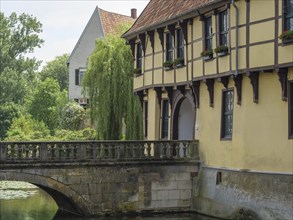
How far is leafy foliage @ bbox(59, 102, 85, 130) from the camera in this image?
4544 cm

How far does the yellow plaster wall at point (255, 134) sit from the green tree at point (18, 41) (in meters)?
41.3

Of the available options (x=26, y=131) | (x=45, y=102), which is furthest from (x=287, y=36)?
(x=45, y=102)

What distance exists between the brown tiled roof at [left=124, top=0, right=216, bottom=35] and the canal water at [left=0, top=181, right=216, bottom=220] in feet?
25.3

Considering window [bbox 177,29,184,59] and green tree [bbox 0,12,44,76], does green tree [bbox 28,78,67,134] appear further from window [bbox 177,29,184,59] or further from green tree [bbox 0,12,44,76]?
window [bbox 177,29,184,59]

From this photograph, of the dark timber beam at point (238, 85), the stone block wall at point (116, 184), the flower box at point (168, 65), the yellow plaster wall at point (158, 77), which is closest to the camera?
the dark timber beam at point (238, 85)

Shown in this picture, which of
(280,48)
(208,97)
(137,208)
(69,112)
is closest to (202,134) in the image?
(208,97)

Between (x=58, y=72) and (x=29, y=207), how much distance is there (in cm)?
6327

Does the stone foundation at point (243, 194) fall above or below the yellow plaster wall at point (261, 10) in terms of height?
below

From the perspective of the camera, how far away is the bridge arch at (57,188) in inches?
881

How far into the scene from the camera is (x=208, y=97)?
24.7m

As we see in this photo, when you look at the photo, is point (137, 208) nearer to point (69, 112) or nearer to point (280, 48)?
point (280, 48)

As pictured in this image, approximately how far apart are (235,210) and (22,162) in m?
7.39

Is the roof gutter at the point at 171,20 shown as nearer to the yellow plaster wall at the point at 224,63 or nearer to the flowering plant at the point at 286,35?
the yellow plaster wall at the point at 224,63

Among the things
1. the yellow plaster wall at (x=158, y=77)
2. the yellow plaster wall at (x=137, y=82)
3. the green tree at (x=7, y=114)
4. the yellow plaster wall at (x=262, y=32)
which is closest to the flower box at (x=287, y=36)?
the yellow plaster wall at (x=262, y=32)
